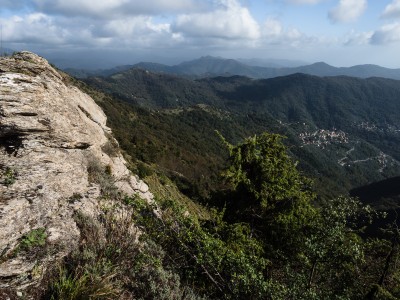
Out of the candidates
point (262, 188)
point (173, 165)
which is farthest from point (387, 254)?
point (173, 165)

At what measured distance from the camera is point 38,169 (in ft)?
34.2

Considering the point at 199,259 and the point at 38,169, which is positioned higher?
the point at 38,169

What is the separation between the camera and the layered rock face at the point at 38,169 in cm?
787

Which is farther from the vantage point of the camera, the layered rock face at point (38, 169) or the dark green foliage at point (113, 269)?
the layered rock face at point (38, 169)

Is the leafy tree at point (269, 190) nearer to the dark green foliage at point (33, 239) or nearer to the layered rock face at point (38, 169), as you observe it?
the layered rock face at point (38, 169)

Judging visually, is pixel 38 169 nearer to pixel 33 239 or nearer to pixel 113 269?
pixel 33 239

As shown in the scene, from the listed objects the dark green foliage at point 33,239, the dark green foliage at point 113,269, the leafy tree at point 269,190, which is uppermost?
the dark green foliage at point 33,239

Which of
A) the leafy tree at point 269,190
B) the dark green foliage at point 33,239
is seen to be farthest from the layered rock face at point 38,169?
the leafy tree at point 269,190

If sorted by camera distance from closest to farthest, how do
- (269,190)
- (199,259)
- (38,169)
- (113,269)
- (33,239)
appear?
(33,239)
(113,269)
(199,259)
(38,169)
(269,190)

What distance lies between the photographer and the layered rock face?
7.87 meters

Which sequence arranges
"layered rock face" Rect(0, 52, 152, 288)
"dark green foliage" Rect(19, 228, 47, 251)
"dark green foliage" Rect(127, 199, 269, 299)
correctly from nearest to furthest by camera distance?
1. "dark green foliage" Rect(19, 228, 47, 251)
2. "layered rock face" Rect(0, 52, 152, 288)
3. "dark green foliage" Rect(127, 199, 269, 299)

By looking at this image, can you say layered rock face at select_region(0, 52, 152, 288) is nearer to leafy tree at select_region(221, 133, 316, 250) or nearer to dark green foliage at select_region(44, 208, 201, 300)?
dark green foliage at select_region(44, 208, 201, 300)

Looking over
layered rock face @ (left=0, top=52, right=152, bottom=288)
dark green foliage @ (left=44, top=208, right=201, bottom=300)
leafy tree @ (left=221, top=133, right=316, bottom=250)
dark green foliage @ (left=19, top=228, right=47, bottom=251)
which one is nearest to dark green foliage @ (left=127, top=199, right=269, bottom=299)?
dark green foliage @ (left=44, top=208, right=201, bottom=300)

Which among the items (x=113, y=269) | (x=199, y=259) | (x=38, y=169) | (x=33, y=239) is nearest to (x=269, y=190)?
(x=199, y=259)
